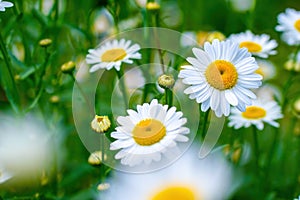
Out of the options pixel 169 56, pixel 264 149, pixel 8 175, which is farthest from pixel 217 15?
pixel 8 175

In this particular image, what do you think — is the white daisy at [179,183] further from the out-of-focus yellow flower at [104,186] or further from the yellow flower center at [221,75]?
the yellow flower center at [221,75]

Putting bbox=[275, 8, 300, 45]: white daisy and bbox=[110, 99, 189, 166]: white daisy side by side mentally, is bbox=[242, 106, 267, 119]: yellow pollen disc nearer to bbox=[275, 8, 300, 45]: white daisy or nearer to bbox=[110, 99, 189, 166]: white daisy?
bbox=[275, 8, 300, 45]: white daisy

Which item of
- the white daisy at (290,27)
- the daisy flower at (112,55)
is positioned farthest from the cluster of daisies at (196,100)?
the white daisy at (290,27)

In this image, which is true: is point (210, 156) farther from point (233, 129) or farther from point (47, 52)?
point (47, 52)

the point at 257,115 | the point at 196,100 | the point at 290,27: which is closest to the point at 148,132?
the point at 196,100

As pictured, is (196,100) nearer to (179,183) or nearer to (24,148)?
(179,183)

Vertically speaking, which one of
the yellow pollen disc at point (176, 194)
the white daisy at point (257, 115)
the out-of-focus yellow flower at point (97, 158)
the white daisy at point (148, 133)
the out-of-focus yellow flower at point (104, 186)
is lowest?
the out-of-focus yellow flower at point (104, 186)
